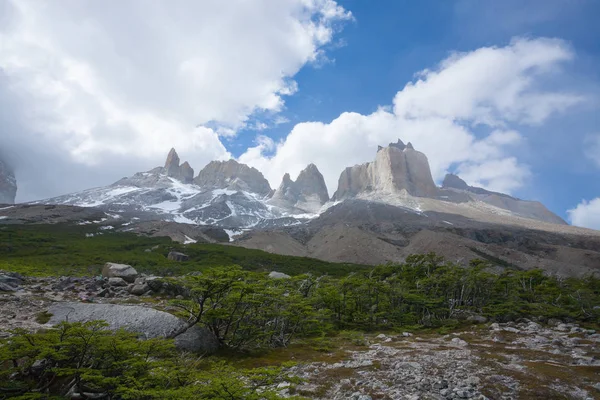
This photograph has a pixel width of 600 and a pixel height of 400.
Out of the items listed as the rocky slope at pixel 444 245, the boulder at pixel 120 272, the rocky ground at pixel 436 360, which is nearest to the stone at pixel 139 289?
the rocky ground at pixel 436 360

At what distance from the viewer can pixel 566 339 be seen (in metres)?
19.1

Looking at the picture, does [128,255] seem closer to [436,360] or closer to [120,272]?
[120,272]

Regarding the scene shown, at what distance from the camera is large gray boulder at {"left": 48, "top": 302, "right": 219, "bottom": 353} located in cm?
1482

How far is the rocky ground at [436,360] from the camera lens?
11102mm

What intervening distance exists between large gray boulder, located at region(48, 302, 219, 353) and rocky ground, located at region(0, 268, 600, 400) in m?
1.10

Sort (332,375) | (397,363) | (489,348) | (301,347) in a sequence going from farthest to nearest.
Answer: (301,347)
(489,348)
(397,363)
(332,375)

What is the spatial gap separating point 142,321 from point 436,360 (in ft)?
43.6

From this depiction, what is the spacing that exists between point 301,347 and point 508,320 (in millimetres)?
18270

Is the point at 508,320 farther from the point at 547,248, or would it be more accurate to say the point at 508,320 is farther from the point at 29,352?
the point at 547,248

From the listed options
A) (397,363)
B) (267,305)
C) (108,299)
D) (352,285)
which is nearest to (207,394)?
(397,363)

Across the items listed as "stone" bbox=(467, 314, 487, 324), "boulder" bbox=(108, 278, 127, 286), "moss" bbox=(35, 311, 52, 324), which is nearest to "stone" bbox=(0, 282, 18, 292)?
"boulder" bbox=(108, 278, 127, 286)

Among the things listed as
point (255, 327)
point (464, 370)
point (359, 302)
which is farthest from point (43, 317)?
point (359, 302)

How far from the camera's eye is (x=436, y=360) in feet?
48.1

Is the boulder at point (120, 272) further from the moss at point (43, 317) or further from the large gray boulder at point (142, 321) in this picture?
the large gray boulder at point (142, 321)
